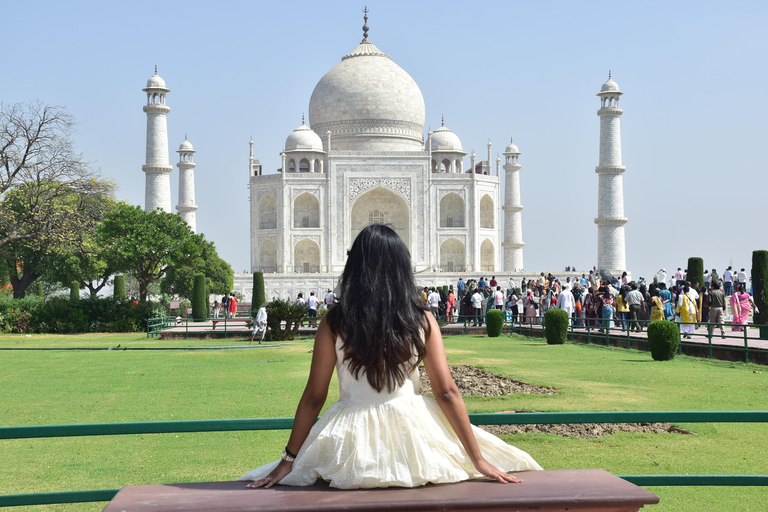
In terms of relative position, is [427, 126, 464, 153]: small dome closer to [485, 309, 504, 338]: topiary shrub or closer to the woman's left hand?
[485, 309, 504, 338]: topiary shrub

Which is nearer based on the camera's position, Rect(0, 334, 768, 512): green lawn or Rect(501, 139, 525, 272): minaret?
Rect(0, 334, 768, 512): green lawn

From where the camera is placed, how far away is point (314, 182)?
3788 cm

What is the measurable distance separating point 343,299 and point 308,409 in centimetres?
35

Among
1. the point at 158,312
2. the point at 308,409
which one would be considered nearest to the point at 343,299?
the point at 308,409

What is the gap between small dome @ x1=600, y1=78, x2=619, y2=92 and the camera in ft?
114

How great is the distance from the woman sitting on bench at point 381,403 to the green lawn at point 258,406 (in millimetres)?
2276

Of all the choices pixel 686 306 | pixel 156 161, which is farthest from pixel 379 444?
pixel 156 161

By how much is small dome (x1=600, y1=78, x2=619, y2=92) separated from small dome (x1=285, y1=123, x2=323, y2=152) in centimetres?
1307

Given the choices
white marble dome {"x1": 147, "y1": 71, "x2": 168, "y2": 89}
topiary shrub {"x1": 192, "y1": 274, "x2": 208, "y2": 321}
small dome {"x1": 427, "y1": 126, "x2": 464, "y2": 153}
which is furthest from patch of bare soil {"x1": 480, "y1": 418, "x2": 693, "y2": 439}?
small dome {"x1": 427, "y1": 126, "x2": 464, "y2": 153}

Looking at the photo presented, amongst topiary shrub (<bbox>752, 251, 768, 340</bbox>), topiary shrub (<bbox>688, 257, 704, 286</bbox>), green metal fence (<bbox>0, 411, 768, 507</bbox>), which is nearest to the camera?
green metal fence (<bbox>0, 411, 768, 507</bbox>)

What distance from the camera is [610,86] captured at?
3484 centimetres

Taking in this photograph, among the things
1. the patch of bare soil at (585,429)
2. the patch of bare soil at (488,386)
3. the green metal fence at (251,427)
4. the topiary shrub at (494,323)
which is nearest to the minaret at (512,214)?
the topiary shrub at (494,323)

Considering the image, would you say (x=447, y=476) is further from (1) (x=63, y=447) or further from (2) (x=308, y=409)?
(1) (x=63, y=447)

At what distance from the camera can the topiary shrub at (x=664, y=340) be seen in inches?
436
